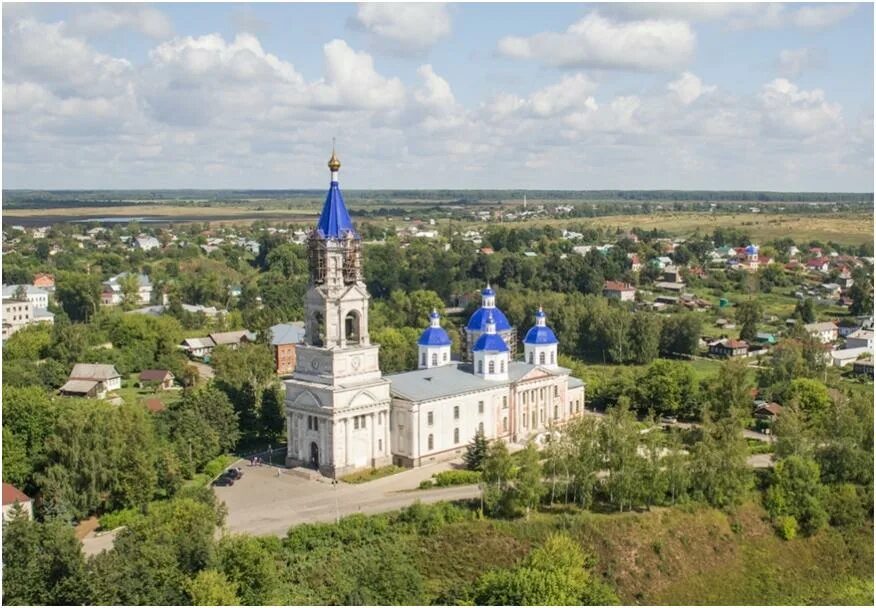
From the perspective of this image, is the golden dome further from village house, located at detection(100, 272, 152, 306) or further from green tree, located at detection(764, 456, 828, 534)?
village house, located at detection(100, 272, 152, 306)

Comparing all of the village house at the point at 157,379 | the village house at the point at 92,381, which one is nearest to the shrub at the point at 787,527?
the village house at the point at 92,381

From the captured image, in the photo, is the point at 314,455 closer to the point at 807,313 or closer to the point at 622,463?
the point at 622,463

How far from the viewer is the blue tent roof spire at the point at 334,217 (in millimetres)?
37406

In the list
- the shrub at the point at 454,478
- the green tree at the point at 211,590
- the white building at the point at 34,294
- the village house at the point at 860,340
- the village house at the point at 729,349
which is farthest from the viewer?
the white building at the point at 34,294

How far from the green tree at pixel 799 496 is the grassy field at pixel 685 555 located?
0.50m

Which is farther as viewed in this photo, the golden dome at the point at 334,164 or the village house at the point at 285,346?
the village house at the point at 285,346

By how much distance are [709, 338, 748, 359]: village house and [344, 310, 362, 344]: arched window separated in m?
33.2

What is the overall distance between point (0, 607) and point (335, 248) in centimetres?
1731

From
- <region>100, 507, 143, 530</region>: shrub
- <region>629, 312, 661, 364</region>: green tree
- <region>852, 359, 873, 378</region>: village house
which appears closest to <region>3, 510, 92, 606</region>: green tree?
<region>100, 507, 143, 530</region>: shrub

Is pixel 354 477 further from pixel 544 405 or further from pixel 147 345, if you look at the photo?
pixel 147 345

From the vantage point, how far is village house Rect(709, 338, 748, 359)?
64188mm

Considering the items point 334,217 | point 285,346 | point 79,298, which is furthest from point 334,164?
point 79,298

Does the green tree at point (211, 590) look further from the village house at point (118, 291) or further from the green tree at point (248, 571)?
the village house at point (118, 291)

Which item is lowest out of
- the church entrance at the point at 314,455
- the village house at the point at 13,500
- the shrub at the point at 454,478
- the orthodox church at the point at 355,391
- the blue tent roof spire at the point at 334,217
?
the shrub at the point at 454,478
